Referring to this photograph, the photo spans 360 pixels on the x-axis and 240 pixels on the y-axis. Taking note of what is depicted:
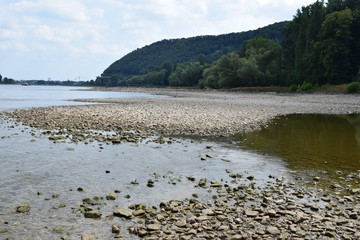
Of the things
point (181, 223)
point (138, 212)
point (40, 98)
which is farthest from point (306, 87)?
point (181, 223)

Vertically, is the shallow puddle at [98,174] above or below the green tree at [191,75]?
below

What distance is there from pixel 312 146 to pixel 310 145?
0.33 m

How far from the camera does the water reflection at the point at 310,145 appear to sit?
47.0 feet

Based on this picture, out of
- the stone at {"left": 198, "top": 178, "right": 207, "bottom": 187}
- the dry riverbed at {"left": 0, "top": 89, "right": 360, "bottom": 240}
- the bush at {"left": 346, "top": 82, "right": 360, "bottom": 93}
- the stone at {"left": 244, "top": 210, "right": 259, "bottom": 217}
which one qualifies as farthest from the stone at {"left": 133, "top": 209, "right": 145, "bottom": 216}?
the bush at {"left": 346, "top": 82, "right": 360, "bottom": 93}

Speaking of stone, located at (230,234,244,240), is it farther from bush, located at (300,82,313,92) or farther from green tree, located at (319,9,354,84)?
bush, located at (300,82,313,92)

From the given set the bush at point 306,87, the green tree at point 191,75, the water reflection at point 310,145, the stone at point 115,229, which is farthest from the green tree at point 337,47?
the green tree at point 191,75

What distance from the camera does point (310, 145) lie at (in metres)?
19.0

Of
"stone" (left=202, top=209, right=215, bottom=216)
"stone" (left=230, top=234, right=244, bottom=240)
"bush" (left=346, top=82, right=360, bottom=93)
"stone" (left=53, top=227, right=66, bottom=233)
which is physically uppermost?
"bush" (left=346, top=82, right=360, bottom=93)

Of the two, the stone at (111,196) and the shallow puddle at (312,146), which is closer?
the stone at (111,196)

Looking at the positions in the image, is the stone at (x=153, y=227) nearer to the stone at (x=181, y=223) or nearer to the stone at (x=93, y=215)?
the stone at (x=181, y=223)

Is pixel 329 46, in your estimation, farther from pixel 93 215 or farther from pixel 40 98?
pixel 93 215

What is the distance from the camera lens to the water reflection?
14336 mm

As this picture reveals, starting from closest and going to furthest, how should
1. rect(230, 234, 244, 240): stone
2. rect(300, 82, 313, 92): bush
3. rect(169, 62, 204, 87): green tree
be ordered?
rect(230, 234, 244, 240): stone
rect(300, 82, 313, 92): bush
rect(169, 62, 204, 87): green tree

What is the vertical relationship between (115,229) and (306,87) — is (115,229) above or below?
below
